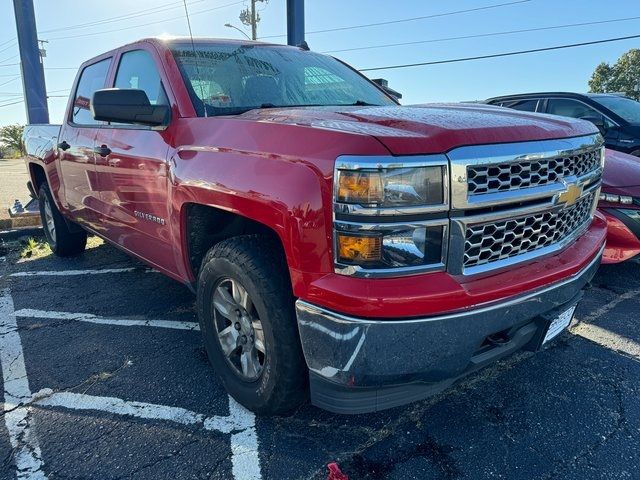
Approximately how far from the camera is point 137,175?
3.00 meters

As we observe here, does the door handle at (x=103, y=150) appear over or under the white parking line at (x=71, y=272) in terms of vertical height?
over

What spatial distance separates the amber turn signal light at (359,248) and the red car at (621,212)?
3021 millimetres

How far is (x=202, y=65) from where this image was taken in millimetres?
2902

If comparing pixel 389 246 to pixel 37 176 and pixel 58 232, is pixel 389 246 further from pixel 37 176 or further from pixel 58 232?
pixel 37 176

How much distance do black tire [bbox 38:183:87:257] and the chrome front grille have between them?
4.57m

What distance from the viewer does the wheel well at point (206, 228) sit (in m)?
2.57

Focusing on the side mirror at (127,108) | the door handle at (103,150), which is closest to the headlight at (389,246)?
the side mirror at (127,108)

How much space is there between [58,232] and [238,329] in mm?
3835

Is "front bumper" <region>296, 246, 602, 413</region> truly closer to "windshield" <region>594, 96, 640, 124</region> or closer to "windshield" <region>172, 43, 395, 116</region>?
"windshield" <region>172, 43, 395, 116</region>

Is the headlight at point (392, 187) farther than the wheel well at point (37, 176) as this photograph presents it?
No

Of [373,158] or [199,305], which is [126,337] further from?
[373,158]

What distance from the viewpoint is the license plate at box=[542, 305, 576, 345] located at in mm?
2183

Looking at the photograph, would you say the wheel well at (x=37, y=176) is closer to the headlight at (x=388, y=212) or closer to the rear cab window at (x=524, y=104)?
the headlight at (x=388, y=212)

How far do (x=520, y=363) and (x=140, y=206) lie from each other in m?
2.52
